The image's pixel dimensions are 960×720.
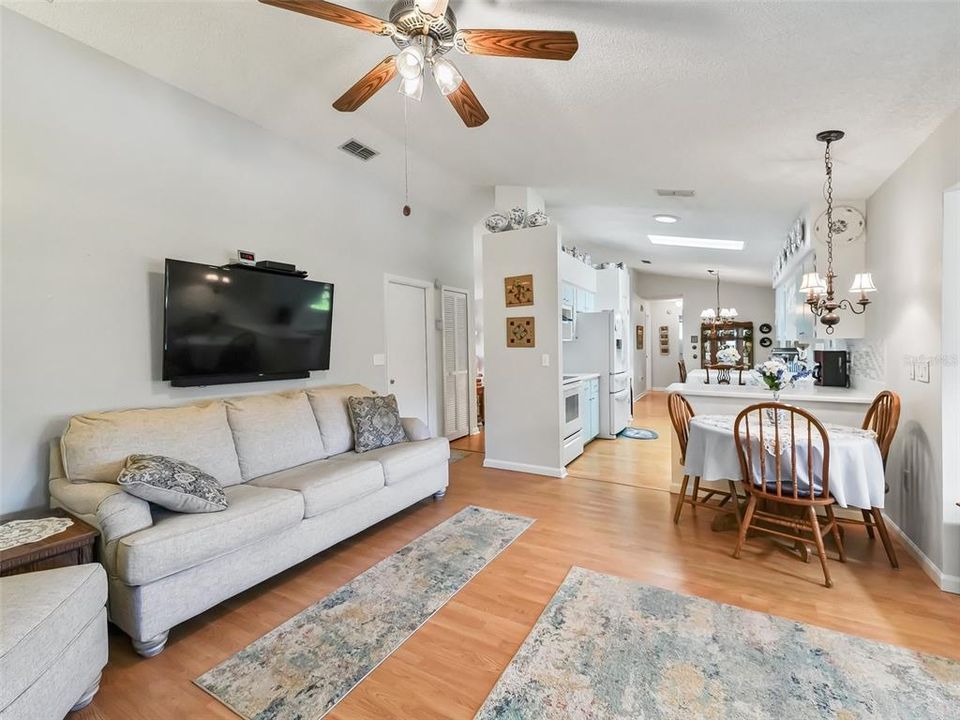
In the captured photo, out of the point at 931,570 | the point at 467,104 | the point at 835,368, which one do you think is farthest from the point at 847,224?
the point at 467,104

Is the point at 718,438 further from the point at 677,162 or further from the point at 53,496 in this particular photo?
the point at 53,496

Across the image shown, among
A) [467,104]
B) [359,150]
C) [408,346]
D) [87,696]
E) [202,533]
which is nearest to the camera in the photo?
[87,696]

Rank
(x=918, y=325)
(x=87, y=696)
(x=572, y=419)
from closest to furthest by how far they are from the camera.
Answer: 1. (x=87, y=696)
2. (x=918, y=325)
3. (x=572, y=419)

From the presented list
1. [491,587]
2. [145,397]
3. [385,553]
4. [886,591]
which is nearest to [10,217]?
A: [145,397]

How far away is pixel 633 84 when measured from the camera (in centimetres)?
234

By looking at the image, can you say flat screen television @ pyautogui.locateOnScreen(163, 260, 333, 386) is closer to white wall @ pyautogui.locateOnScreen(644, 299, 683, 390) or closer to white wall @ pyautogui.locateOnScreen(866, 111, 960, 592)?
white wall @ pyautogui.locateOnScreen(866, 111, 960, 592)

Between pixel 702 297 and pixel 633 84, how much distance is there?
8.90m

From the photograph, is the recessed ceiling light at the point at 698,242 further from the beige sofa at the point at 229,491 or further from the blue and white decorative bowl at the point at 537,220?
the beige sofa at the point at 229,491

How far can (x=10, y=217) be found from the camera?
2.24 m

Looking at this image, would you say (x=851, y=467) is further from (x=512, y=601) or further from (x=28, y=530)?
(x=28, y=530)

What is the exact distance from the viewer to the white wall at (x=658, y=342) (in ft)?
37.5

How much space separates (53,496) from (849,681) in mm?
3638

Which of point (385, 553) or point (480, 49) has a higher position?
point (480, 49)

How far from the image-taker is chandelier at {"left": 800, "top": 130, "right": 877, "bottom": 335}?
8.88ft
